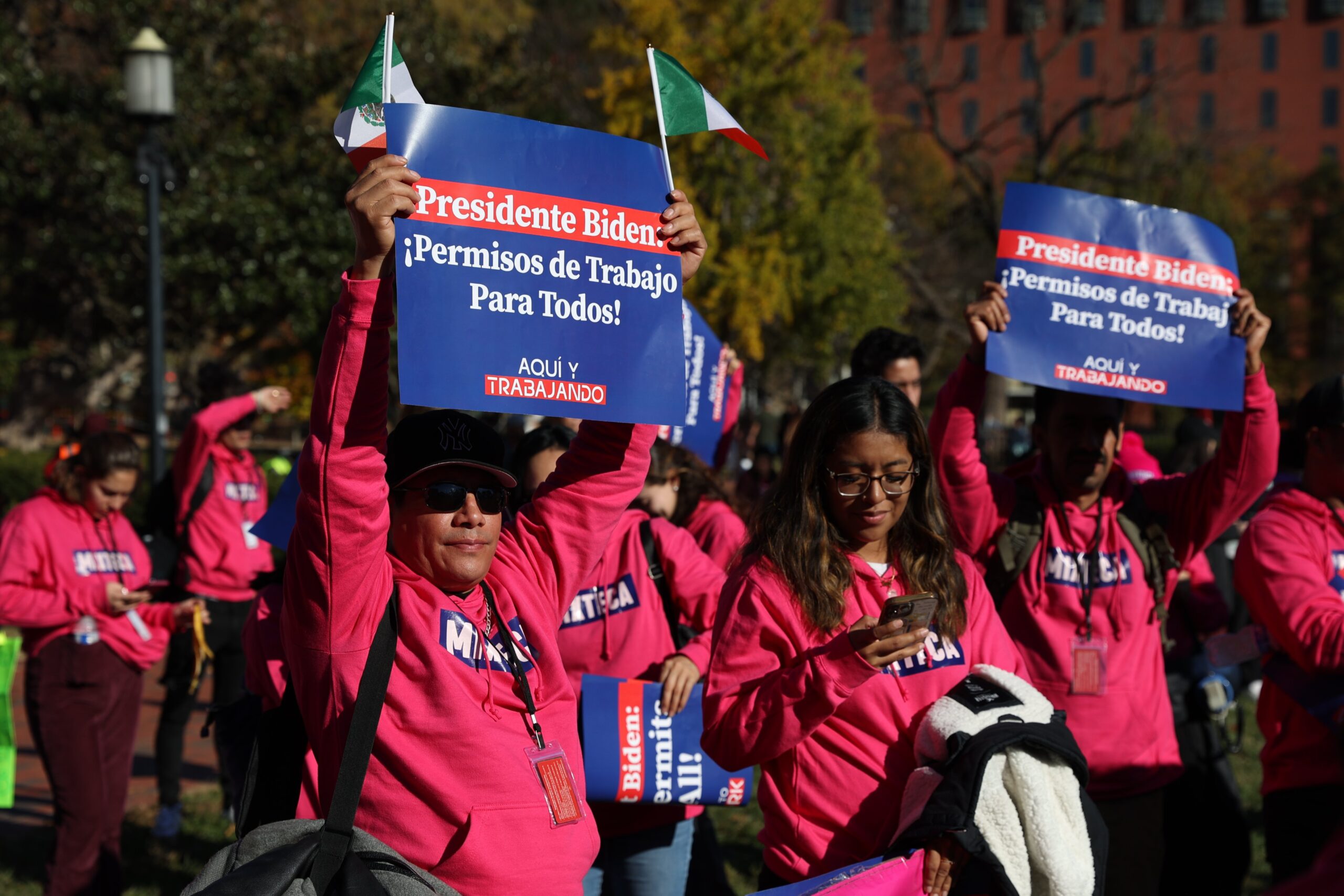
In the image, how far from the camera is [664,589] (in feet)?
14.0

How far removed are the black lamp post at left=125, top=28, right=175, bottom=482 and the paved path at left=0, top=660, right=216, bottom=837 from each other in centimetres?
198

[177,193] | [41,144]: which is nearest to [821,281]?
[177,193]

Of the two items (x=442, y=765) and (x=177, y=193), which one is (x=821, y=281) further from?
(x=442, y=765)

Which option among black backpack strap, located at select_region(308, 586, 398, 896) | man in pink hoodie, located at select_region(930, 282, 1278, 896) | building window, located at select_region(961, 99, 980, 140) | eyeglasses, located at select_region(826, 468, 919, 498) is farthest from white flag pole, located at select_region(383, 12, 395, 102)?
Result: building window, located at select_region(961, 99, 980, 140)

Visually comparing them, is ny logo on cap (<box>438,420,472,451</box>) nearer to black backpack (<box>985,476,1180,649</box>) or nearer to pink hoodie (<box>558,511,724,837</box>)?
pink hoodie (<box>558,511,724,837</box>)

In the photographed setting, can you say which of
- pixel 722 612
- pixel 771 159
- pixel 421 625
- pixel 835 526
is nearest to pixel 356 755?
pixel 421 625

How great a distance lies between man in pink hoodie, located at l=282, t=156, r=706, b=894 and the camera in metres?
2.24

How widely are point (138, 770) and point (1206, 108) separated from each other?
224 feet

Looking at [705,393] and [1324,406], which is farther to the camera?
[705,393]

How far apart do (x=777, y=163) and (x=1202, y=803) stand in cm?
1650

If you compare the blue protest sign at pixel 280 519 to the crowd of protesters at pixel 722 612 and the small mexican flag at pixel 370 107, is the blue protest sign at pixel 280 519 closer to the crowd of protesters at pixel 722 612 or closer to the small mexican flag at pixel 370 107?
the crowd of protesters at pixel 722 612

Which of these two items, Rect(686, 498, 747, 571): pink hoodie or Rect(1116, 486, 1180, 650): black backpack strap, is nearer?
Rect(1116, 486, 1180, 650): black backpack strap

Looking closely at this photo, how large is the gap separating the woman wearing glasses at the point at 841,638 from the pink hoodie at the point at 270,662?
0.86m

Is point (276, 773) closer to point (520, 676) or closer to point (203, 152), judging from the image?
point (520, 676)
